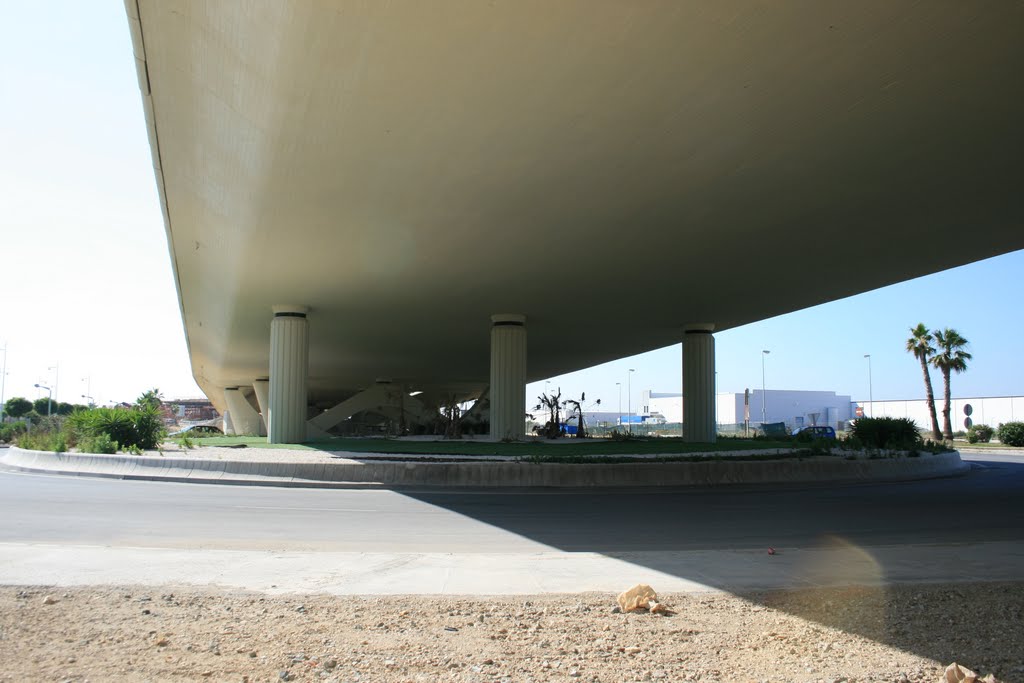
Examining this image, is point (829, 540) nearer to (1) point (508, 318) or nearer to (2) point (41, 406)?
(1) point (508, 318)

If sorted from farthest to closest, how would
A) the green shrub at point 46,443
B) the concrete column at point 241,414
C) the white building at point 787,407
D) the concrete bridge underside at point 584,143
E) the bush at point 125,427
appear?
the white building at point 787,407
the concrete column at point 241,414
the bush at point 125,427
the green shrub at point 46,443
the concrete bridge underside at point 584,143

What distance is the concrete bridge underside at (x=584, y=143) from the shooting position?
898 cm

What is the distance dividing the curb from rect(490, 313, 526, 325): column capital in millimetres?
13245

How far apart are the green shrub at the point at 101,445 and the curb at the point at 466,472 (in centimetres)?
152

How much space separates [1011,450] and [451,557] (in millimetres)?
44380

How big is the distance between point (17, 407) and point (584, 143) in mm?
112824

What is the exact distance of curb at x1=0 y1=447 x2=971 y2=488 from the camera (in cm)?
1738

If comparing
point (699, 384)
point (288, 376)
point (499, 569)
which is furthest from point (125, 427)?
point (699, 384)

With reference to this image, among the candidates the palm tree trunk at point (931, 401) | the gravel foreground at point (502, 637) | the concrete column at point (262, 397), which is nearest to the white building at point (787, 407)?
the palm tree trunk at point (931, 401)

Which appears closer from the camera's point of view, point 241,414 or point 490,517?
point 490,517

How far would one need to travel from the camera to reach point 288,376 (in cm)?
2895

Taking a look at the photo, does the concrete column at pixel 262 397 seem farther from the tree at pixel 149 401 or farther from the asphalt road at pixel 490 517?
the asphalt road at pixel 490 517

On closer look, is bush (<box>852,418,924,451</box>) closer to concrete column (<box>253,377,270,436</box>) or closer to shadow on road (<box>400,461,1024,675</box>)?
shadow on road (<box>400,461,1024,675</box>)

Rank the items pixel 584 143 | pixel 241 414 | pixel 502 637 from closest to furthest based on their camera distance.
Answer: pixel 502 637
pixel 584 143
pixel 241 414
